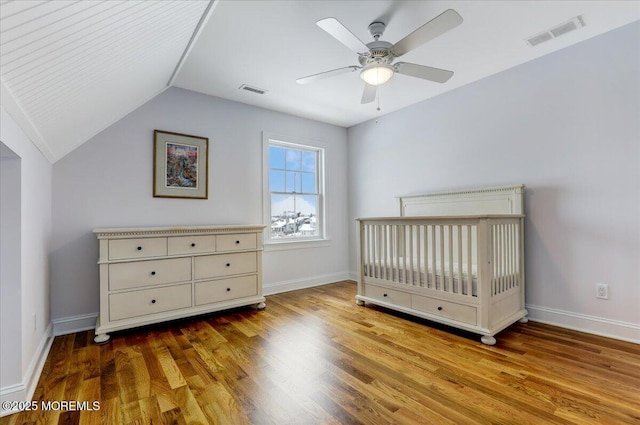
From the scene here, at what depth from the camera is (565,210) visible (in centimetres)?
268

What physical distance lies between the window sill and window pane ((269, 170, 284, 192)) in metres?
0.75

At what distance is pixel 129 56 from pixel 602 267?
3885mm

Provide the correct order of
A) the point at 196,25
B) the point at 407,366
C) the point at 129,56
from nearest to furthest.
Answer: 1. the point at 129,56
2. the point at 407,366
3. the point at 196,25

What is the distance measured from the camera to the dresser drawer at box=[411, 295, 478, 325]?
2.49 m

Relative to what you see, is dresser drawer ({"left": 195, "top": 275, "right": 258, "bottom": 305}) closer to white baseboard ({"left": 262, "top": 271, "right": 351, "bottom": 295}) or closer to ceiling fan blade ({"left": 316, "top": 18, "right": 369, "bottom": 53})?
white baseboard ({"left": 262, "top": 271, "right": 351, "bottom": 295})

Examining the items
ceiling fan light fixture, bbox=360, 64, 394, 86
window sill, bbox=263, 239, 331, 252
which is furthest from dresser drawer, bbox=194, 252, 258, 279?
ceiling fan light fixture, bbox=360, 64, 394, 86

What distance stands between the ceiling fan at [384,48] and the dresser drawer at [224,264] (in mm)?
1896

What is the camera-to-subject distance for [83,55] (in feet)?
4.91

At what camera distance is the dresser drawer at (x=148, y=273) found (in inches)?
101

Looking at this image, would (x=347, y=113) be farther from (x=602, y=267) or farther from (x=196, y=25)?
(x=602, y=267)

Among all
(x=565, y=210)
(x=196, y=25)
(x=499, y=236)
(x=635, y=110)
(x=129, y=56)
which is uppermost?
(x=196, y=25)

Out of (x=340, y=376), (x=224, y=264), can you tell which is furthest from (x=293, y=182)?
(x=340, y=376)

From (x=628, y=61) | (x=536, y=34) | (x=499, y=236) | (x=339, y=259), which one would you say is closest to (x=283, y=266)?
(x=339, y=259)

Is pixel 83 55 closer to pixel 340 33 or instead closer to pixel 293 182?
pixel 340 33
